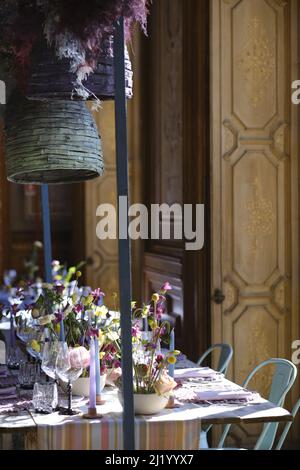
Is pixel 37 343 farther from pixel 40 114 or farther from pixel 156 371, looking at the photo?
pixel 40 114

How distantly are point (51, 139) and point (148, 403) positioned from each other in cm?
94

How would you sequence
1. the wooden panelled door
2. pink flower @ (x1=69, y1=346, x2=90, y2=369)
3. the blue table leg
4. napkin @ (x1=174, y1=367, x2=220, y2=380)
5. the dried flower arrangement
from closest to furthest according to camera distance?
1. the dried flower arrangement
2. pink flower @ (x1=69, y1=346, x2=90, y2=369)
3. napkin @ (x1=174, y1=367, x2=220, y2=380)
4. the blue table leg
5. the wooden panelled door

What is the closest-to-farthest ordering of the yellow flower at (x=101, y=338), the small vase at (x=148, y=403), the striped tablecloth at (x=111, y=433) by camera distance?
the striped tablecloth at (x=111, y=433) < the small vase at (x=148, y=403) < the yellow flower at (x=101, y=338)

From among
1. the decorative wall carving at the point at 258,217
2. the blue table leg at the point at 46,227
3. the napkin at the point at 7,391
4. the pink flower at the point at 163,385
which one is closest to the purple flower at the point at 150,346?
the pink flower at the point at 163,385

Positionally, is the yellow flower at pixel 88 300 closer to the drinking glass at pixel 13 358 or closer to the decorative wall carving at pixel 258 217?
the drinking glass at pixel 13 358

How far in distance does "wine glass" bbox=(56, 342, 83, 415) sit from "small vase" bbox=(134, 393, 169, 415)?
21 cm

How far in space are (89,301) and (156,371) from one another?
52cm

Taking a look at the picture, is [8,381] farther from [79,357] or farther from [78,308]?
[79,357]

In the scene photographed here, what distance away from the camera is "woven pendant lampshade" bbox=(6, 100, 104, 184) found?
111 inches

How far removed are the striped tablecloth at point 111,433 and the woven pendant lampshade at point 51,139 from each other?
85 cm

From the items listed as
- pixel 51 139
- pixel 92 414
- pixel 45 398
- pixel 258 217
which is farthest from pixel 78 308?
pixel 258 217

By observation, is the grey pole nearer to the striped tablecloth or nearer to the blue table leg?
the striped tablecloth

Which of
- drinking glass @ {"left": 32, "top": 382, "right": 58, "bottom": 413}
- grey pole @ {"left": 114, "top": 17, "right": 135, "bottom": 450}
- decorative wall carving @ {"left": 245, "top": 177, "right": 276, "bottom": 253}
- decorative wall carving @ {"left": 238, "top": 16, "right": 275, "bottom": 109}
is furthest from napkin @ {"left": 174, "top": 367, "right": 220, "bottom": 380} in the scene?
decorative wall carving @ {"left": 238, "top": 16, "right": 275, "bottom": 109}

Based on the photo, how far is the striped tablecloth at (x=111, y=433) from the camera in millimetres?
2531
